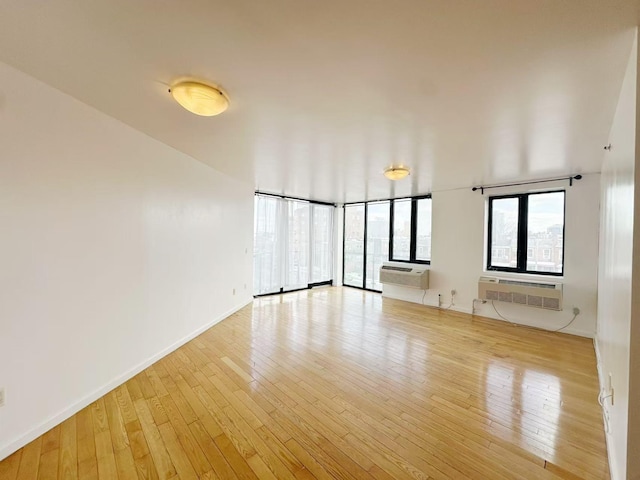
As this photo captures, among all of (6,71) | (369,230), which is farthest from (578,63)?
(369,230)

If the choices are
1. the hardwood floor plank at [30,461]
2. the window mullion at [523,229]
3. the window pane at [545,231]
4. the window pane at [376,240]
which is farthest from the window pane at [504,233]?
the hardwood floor plank at [30,461]

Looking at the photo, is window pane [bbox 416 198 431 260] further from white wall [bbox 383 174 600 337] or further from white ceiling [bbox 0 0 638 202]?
white ceiling [bbox 0 0 638 202]

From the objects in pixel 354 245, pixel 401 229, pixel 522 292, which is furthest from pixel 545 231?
pixel 354 245

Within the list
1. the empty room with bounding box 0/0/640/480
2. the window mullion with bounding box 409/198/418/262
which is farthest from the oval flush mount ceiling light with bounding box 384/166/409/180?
the window mullion with bounding box 409/198/418/262

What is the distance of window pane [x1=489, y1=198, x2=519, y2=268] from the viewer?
4539 mm

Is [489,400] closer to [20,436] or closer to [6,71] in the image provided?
[20,436]

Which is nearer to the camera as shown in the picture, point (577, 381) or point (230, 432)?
point (230, 432)

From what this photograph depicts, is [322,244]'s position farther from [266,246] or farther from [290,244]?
[266,246]

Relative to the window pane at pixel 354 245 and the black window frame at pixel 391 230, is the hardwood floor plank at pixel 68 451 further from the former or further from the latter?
the window pane at pixel 354 245

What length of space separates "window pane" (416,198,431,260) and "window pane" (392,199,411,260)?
24 centimetres

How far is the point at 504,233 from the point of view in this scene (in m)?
4.65

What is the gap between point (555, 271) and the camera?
4156 mm

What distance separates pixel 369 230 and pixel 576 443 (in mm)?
5405

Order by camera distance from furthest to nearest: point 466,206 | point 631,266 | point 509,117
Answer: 1. point 466,206
2. point 509,117
3. point 631,266
